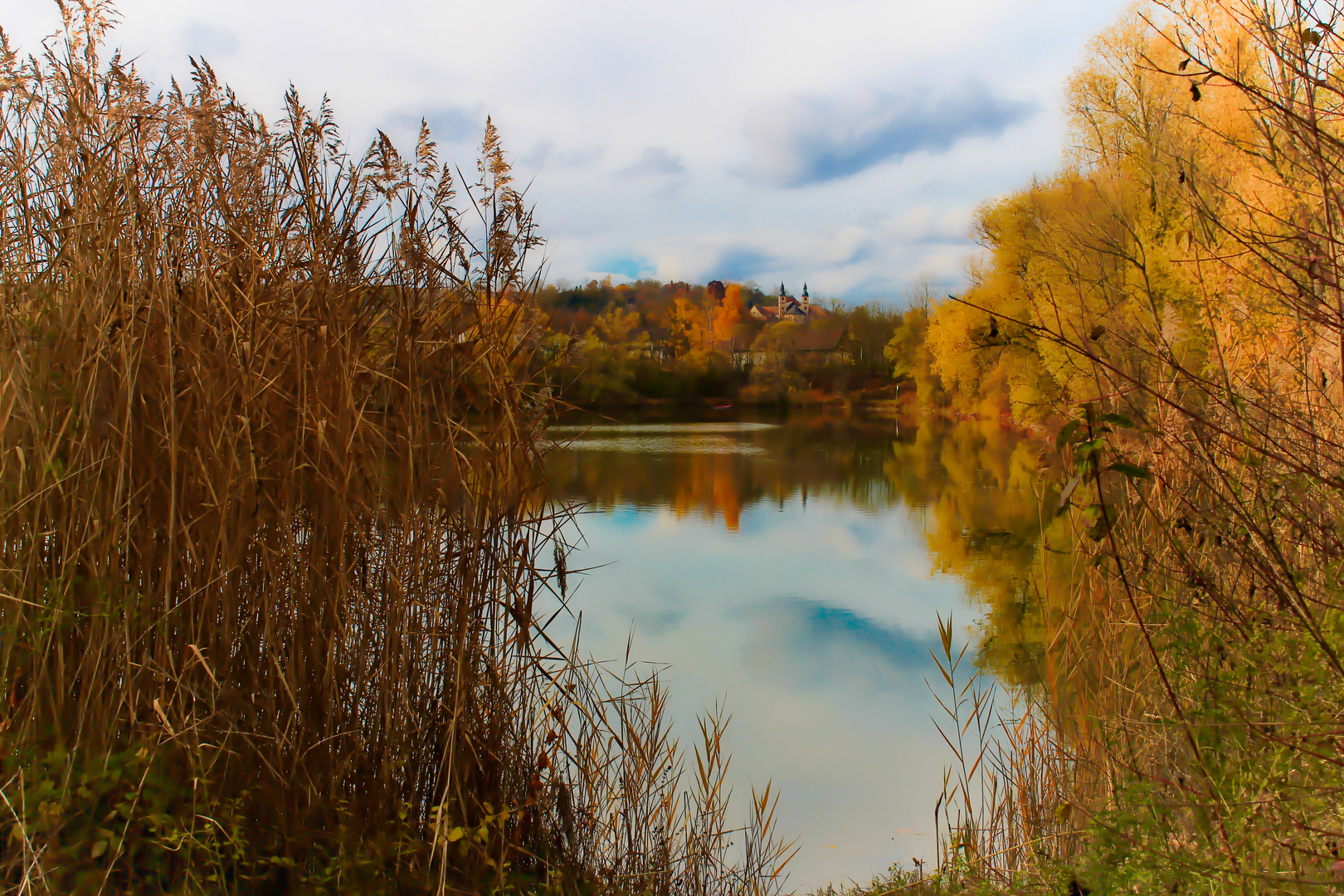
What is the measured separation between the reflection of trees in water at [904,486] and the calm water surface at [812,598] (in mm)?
70

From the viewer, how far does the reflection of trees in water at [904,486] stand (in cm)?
967

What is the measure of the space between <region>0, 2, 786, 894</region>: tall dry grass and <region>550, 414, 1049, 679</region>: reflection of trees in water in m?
0.61

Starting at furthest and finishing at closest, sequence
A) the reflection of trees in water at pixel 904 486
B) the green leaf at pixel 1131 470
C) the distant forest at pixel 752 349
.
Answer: the distant forest at pixel 752 349 < the reflection of trees in water at pixel 904 486 < the green leaf at pixel 1131 470

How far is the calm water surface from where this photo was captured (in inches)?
213

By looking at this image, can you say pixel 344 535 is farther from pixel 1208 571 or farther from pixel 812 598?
pixel 812 598

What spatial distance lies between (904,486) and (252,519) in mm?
16706

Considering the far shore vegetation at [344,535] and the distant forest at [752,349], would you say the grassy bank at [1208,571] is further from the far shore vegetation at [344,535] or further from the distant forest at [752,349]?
the distant forest at [752,349]

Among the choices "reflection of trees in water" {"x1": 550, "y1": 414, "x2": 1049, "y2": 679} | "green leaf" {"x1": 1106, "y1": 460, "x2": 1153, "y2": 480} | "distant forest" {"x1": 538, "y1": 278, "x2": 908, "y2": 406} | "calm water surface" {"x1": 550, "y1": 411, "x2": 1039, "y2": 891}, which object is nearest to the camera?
"green leaf" {"x1": 1106, "y1": 460, "x2": 1153, "y2": 480}

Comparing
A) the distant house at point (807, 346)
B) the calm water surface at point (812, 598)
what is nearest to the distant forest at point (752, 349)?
the distant house at point (807, 346)

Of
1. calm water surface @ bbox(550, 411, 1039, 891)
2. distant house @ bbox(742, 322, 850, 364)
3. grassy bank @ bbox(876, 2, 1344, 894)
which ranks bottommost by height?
calm water surface @ bbox(550, 411, 1039, 891)

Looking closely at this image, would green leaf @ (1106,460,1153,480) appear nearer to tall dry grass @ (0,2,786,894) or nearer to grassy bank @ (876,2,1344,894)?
grassy bank @ (876,2,1344,894)

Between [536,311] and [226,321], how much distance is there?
0.92 m

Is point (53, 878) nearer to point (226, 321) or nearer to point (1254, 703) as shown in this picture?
point (226, 321)

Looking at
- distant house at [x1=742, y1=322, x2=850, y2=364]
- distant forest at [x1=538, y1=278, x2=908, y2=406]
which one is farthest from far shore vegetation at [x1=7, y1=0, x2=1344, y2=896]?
distant house at [x1=742, y1=322, x2=850, y2=364]
